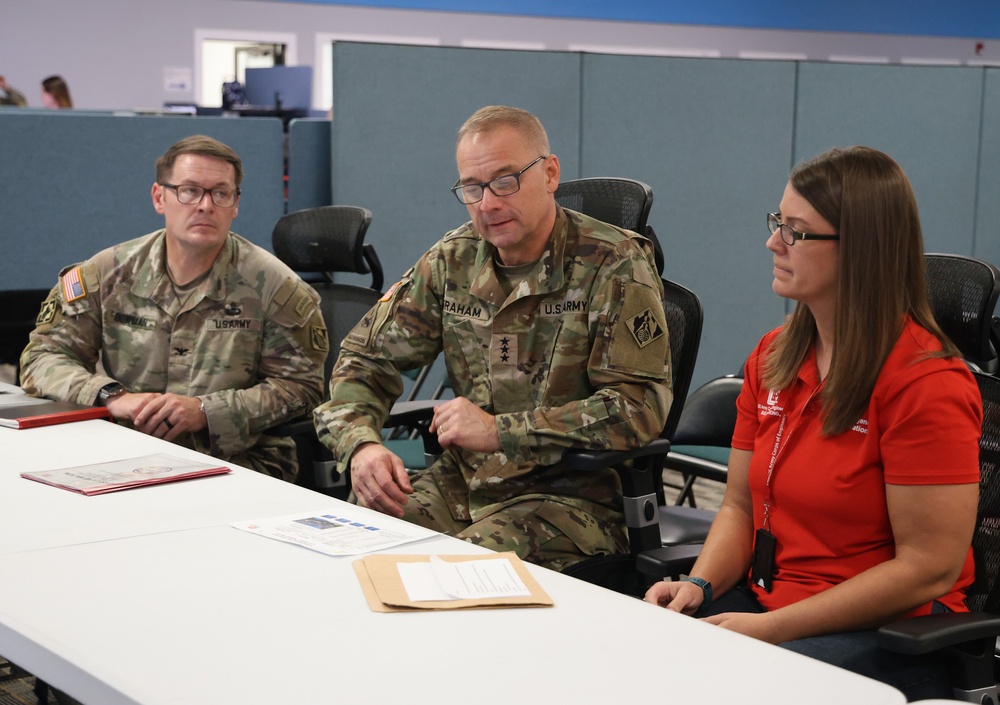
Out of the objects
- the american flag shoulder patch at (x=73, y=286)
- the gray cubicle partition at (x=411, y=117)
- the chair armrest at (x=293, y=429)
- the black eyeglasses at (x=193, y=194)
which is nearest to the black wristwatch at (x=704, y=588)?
the chair armrest at (x=293, y=429)

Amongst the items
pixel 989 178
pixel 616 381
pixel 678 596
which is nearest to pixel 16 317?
pixel 616 381

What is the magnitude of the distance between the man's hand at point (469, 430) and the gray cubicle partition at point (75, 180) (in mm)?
2396

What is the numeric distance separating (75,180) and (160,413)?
1.83 metres

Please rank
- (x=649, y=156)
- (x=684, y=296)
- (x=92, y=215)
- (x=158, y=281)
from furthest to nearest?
1. (x=649, y=156)
2. (x=92, y=215)
3. (x=158, y=281)
4. (x=684, y=296)

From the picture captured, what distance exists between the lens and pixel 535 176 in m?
2.16

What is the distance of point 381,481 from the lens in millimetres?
2008

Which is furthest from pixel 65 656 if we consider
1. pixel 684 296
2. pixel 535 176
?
pixel 684 296

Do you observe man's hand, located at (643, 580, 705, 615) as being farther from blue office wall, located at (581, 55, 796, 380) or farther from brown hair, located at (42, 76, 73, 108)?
brown hair, located at (42, 76, 73, 108)

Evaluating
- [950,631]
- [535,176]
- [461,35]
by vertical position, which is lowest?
[950,631]

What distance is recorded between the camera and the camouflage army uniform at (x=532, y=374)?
6.66ft

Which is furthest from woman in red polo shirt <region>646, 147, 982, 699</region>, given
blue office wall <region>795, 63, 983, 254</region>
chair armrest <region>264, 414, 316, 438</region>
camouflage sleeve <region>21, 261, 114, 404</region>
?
blue office wall <region>795, 63, 983, 254</region>

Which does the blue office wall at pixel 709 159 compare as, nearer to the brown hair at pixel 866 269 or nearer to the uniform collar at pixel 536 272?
the uniform collar at pixel 536 272

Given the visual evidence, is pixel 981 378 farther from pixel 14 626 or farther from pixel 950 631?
pixel 14 626

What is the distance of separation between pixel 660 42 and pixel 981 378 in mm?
10244
